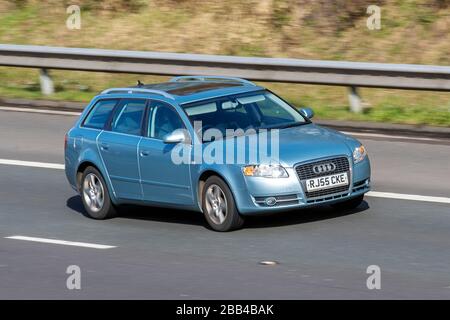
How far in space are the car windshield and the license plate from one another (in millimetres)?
997

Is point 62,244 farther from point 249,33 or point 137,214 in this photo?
point 249,33

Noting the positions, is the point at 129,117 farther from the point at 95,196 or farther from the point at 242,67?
the point at 242,67

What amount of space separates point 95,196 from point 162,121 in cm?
133

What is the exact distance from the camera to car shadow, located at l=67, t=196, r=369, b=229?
41.9ft

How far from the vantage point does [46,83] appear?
22.6 metres

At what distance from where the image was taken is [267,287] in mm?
9992

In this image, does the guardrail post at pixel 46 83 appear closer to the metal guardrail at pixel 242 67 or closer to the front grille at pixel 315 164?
the metal guardrail at pixel 242 67

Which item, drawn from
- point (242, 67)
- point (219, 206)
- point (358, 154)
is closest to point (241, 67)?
point (242, 67)

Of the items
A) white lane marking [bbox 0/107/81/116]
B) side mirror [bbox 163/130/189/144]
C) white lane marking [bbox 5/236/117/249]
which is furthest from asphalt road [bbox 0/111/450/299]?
white lane marking [bbox 0/107/81/116]

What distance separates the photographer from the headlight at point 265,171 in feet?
39.6

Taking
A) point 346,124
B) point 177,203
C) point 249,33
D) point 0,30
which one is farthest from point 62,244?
point 0,30

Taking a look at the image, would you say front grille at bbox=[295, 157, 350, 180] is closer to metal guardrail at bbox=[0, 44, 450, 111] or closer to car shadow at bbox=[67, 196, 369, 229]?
car shadow at bbox=[67, 196, 369, 229]

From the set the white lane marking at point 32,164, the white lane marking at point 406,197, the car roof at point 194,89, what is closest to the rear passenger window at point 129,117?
the car roof at point 194,89

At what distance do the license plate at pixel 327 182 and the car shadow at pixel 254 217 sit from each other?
1.78 feet
